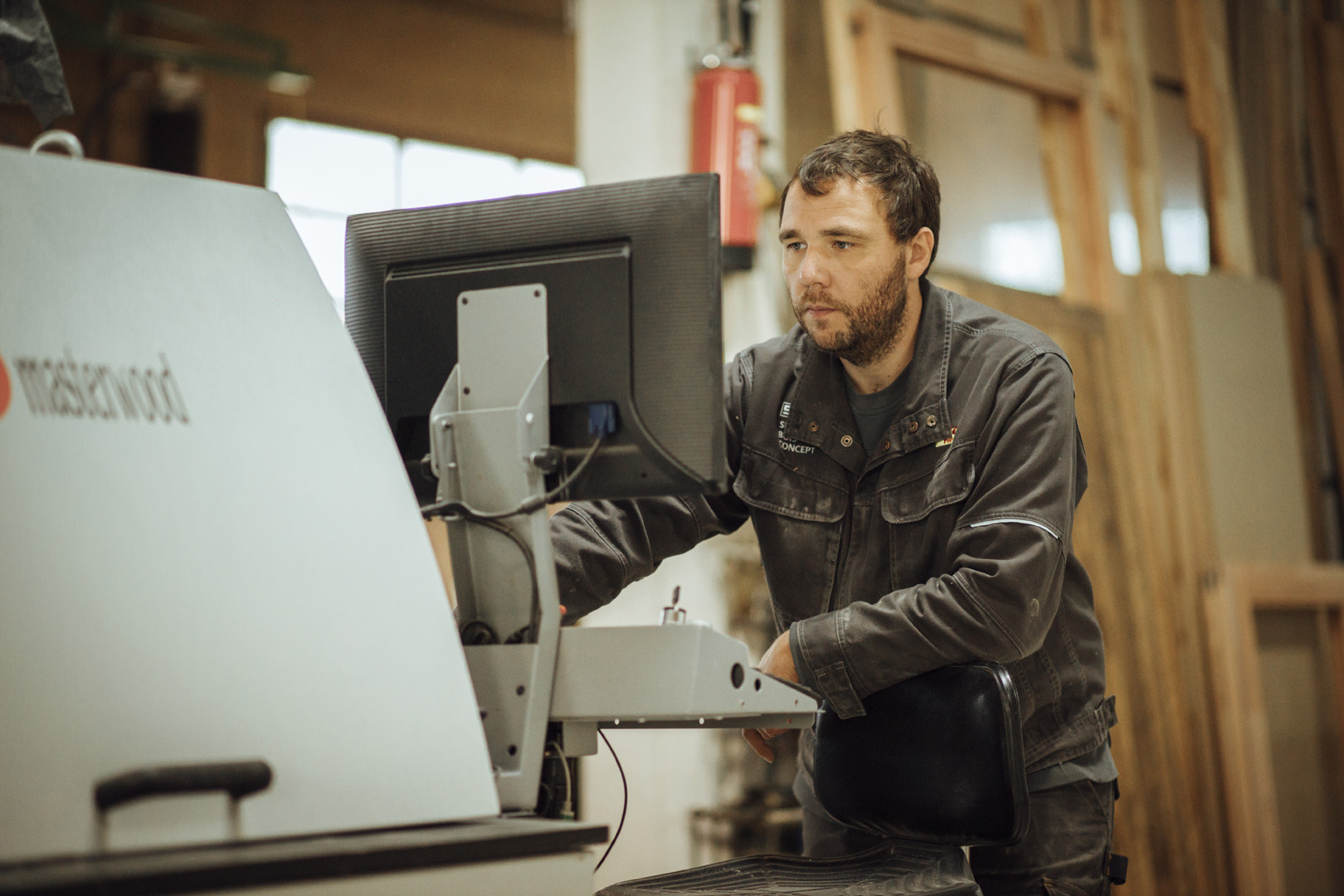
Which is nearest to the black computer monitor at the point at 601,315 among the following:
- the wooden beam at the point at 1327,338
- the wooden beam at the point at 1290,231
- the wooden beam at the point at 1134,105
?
the wooden beam at the point at 1134,105

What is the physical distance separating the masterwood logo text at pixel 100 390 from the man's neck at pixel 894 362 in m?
1.07

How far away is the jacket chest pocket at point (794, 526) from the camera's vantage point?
1781 mm

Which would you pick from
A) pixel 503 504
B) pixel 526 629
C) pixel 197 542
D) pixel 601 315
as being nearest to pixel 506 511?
pixel 503 504

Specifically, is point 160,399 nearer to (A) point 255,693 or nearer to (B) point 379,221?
(A) point 255,693

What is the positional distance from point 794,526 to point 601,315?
61cm

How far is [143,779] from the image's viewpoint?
93 cm

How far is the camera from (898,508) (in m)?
1.71

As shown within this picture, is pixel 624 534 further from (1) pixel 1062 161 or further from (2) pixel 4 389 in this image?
(1) pixel 1062 161

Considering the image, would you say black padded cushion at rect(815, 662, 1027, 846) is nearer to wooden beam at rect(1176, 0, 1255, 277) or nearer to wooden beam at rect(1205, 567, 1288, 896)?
wooden beam at rect(1205, 567, 1288, 896)

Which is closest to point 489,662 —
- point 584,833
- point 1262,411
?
point 584,833

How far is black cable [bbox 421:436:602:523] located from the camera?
4.27 feet

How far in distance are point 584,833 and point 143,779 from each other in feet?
1.27

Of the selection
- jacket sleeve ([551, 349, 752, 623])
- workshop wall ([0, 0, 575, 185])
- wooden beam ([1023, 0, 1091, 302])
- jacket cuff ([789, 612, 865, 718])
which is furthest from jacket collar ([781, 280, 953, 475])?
workshop wall ([0, 0, 575, 185])

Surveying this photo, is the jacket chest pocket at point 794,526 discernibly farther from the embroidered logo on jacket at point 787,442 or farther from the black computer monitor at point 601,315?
the black computer monitor at point 601,315
